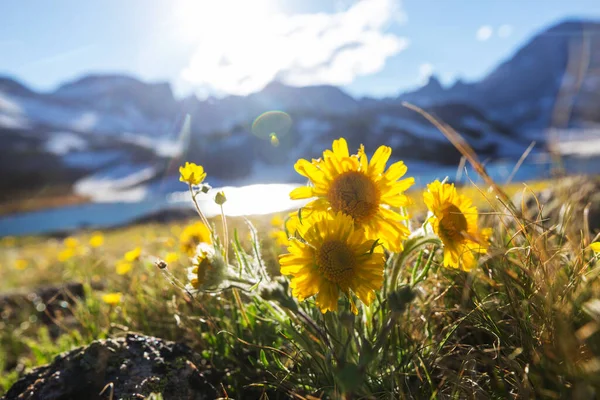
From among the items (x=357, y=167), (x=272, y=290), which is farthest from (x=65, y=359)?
(x=357, y=167)

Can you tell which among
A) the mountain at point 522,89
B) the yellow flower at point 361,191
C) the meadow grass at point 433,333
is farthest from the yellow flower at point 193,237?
the mountain at point 522,89

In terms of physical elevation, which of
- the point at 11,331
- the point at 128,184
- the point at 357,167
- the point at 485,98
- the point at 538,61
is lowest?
the point at 11,331

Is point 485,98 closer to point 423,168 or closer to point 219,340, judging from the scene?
point 423,168

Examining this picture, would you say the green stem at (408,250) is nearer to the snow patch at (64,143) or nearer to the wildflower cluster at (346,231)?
the wildflower cluster at (346,231)

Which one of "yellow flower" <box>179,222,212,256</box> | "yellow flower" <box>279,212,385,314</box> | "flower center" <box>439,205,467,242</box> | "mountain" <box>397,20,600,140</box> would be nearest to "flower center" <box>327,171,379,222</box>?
"yellow flower" <box>279,212,385,314</box>

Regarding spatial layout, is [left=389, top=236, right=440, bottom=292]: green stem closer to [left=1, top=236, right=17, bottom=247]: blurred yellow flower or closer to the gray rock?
the gray rock
